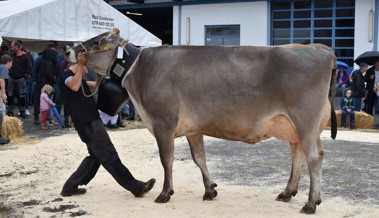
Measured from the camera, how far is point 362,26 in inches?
906

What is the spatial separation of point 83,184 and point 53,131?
6414 mm

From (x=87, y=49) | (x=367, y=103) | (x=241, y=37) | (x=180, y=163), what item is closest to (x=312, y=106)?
(x=87, y=49)

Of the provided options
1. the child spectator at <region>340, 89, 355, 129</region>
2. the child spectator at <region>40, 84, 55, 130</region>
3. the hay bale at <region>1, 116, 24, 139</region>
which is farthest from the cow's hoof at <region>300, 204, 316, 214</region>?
the child spectator at <region>340, 89, 355, 129</region>

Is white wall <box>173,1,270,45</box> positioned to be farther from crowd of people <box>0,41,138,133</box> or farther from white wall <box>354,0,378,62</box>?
crowd of people <box>0,41,138,133</box>

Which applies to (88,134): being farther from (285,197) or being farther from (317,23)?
(317,23)

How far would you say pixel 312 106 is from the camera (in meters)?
5.97

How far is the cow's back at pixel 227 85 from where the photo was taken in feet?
19.7

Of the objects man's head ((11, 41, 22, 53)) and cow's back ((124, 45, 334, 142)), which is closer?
cow's back ((124, 45, 334, 142))

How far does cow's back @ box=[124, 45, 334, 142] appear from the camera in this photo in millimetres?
6012

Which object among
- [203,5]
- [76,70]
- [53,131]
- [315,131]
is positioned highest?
[203,5]

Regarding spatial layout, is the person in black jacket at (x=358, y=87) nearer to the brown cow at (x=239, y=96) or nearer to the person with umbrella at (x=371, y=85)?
the person with umbrella at (x=371, y=85)

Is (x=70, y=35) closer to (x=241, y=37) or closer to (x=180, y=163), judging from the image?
(x=180, y=163)

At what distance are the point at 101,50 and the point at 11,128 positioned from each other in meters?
5.95

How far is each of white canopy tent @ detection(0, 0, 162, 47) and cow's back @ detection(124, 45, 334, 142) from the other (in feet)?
22.6
